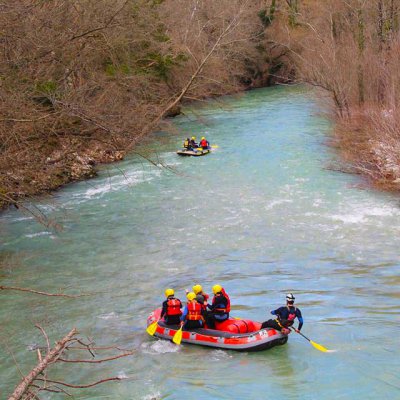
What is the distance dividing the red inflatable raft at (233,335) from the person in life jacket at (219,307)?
0.11 metres

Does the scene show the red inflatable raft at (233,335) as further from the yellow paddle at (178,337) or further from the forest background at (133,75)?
the forest background at (133,75)

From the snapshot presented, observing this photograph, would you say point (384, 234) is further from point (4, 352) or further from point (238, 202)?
point (4, 352)

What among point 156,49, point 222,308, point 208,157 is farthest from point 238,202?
point 156,49

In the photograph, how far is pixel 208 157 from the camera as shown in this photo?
24188 millimetres

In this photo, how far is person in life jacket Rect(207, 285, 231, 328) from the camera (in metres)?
10.1

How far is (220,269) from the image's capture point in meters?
13.4

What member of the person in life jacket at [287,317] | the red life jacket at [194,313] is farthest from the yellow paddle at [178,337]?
the person in life jacket at [287,317]

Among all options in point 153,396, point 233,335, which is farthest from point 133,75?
point 153,396

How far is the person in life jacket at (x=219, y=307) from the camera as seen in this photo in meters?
10.1

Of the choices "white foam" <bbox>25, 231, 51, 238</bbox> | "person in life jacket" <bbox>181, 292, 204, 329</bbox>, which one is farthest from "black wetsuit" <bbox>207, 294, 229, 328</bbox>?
"white foam" <bbox>25, 231, 51, 238</bbox>

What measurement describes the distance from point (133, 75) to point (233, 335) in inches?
640

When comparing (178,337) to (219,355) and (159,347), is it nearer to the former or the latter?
(159,347)

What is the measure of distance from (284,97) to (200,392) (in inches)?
1256

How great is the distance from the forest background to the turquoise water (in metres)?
1.64
